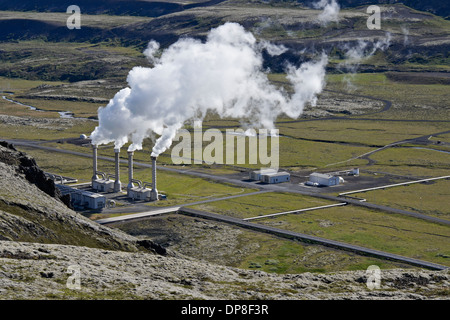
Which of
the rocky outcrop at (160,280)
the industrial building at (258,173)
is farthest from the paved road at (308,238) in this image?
the industrial building at (258,173)

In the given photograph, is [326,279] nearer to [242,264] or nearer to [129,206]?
[242,264]

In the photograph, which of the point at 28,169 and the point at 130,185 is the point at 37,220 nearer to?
the point at 28,169

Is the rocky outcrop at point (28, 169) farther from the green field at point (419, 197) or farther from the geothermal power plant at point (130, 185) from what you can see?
the green field at point (419, 197)

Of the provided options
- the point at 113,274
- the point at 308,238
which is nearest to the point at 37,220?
the point at 113,274

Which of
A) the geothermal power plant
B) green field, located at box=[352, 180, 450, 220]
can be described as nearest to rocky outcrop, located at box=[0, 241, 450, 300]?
green field, located at box=[352, 180, 450, 220]

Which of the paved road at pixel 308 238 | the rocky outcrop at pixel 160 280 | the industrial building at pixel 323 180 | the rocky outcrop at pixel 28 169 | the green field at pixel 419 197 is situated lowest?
the green field at pixel 419 197

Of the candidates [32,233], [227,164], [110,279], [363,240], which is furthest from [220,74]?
[110,279]
